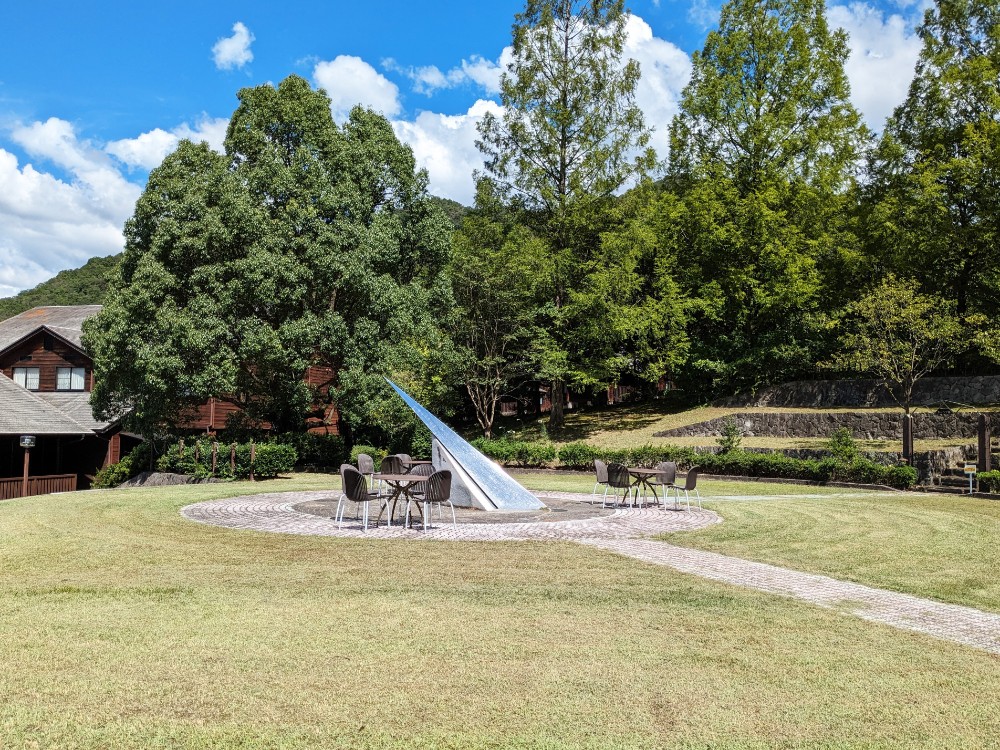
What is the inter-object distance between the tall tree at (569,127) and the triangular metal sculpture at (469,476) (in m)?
19.5

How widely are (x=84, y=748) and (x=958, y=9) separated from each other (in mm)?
38317

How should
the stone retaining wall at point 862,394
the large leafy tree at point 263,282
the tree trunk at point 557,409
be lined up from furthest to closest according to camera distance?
the tree trunk at point 557,409 < the stone retaining wall at point 862,394 < the large leafy tree at point 263,282

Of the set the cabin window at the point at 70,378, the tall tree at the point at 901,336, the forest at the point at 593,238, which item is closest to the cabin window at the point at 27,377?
the cabin window at the point at 70,378

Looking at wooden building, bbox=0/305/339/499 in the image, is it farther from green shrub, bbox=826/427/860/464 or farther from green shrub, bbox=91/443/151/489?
green shrub, bbox=826/427/860/464

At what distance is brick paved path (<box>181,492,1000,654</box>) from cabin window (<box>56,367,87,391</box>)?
60.2 ft

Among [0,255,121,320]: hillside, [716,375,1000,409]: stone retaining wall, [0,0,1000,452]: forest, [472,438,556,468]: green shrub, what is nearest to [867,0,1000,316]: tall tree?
[0,0,1000,452]: forest

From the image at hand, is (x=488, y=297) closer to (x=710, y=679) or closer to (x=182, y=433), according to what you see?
(x=182, y=433)

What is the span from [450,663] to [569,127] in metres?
31.5

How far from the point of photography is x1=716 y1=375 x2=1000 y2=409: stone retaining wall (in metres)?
27.7

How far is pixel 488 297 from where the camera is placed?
1216 inches

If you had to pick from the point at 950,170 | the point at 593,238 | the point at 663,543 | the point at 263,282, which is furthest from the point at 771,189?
the point at 663,543

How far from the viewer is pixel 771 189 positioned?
3194cm

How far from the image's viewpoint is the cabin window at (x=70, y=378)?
30719mm

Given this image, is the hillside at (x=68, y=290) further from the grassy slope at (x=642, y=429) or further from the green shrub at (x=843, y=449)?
the green shrub at (x=843, y=449)
